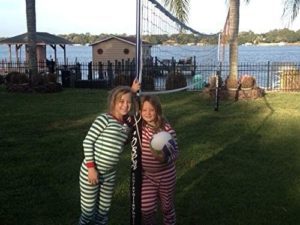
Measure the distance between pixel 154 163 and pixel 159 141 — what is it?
28 centimetres

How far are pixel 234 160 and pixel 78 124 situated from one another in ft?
16.1

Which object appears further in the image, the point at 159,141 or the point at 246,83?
the point at 246,83

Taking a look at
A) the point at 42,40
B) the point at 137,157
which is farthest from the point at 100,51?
the point at 137,157

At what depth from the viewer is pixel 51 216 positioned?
6.05 meters

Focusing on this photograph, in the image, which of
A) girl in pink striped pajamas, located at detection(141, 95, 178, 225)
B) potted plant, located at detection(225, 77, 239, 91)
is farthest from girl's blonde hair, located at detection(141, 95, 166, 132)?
potted plant, located at detection(225, 77, 239, 91)

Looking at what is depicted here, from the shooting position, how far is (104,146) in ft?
14.9

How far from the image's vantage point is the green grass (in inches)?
243

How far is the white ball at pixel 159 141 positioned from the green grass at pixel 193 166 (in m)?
1.53

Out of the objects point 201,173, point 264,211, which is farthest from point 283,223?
point 201,173

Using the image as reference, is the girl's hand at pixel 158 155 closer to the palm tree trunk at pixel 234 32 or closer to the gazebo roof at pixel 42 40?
the palm tree trunk at pixel 234 32

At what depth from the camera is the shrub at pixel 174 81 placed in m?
21.4

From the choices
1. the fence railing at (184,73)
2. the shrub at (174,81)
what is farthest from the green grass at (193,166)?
the fence railing at (184,73)

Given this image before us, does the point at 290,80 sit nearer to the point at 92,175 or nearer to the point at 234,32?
the point at 234,32

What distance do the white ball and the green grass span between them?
5.04 ft
